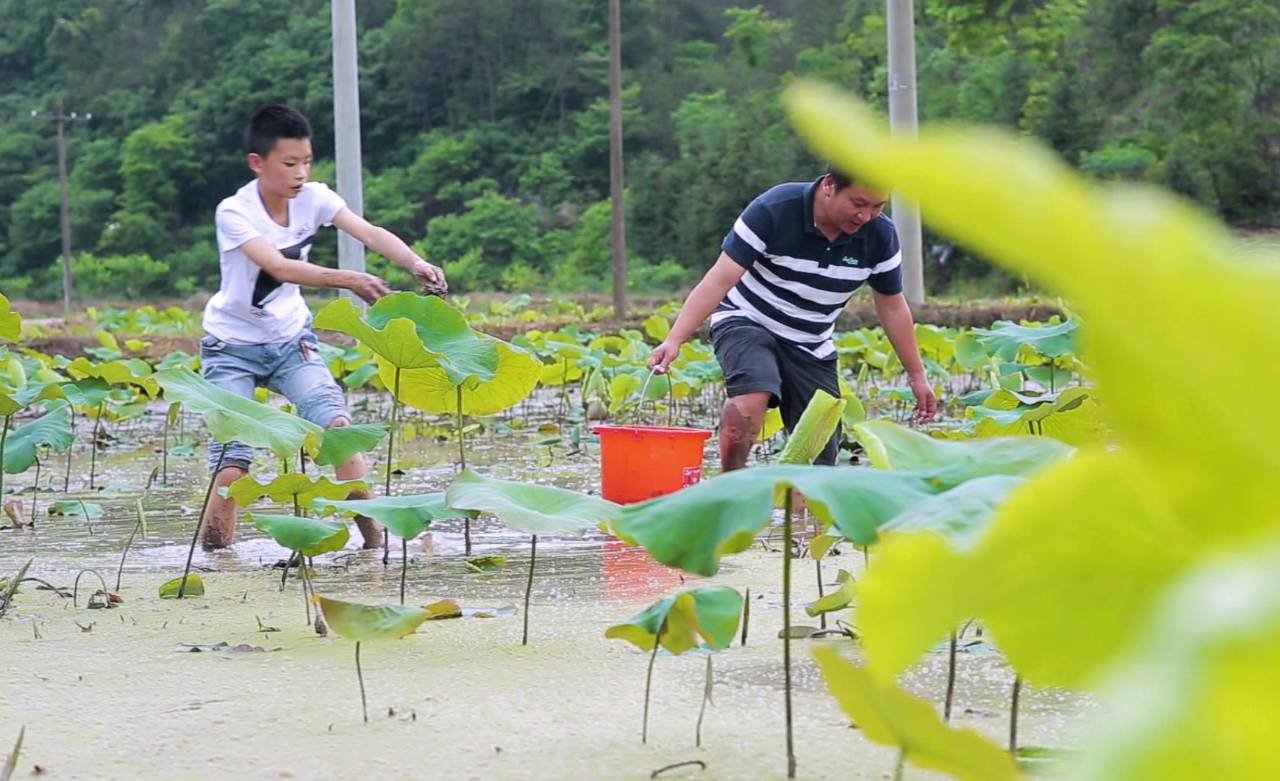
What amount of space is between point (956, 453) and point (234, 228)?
276 cm

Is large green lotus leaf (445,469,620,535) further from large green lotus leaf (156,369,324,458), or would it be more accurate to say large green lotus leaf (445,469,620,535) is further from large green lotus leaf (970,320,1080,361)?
large green lotus leaf (970,320,1080,361)

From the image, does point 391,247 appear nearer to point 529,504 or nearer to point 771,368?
point 771,368

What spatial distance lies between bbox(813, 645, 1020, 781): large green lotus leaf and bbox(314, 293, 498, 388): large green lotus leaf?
7.87 feet

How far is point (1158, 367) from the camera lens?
0.28m

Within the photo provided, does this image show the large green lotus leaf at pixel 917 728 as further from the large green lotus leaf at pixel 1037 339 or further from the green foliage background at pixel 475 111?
the green foliage background at pixel 475 111

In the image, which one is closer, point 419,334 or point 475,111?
point 419,334

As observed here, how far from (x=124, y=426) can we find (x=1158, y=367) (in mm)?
7882

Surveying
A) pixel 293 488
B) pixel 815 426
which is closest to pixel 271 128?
pixel 293 488

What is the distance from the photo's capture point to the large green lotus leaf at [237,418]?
276 cm

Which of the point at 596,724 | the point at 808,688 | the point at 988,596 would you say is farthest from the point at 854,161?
the point at 808,688

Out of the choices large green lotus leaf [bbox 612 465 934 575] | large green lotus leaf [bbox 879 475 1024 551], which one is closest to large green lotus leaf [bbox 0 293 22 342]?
large green lotus leaf [bbox 612 465 934 575]

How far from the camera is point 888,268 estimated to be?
3803mm

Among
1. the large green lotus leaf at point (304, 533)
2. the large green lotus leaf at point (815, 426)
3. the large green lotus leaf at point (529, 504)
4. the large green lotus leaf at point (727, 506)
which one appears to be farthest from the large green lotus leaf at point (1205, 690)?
the large green lotus leaf at point (304, 533)

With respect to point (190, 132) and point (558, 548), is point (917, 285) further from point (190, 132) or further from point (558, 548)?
point (190, 132)
